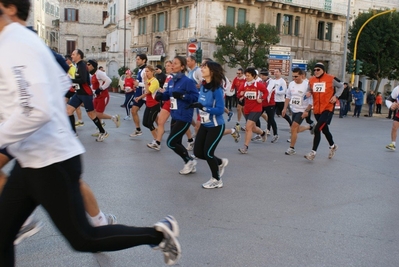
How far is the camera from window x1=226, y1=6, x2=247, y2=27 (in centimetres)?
3569

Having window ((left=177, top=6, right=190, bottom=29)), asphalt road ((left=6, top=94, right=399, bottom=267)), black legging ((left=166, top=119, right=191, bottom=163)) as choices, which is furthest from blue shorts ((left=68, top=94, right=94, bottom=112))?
window ((left=177, top=6, right=190, bottom=29))

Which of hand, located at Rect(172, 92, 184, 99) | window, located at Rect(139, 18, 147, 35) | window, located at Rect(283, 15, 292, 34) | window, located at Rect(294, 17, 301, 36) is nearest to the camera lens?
hand, located at Rect(172, 92, 184, 99)

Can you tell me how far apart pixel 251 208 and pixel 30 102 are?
3.64 m

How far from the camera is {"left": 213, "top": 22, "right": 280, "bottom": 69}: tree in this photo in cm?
3127

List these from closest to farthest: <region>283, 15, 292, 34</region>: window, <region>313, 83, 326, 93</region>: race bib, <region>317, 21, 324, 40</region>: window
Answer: <region>313, 83, 326, 93</region>: race bib
<region>283, 15, 292, 34</region>: window
<region>317, 21, 324, 40</region>: window

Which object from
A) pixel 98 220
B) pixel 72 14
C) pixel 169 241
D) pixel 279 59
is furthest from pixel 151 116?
pixel 72 14

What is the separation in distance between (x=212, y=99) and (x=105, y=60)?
4664 cm

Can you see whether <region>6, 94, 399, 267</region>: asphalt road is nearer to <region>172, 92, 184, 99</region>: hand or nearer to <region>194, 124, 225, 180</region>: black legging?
<region>194, 124, 225, 180</region>: black legging

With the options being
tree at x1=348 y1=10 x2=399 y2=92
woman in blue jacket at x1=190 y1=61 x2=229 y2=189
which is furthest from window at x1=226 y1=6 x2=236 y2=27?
woman in blue jacket at x1=190 y1=61 x2=229 y2=189

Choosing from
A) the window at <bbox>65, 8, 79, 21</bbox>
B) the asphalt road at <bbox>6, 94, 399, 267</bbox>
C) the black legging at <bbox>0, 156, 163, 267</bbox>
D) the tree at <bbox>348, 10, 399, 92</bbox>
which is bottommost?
the asphalt road at <bbox>6, 94, 399, 267</bbox>

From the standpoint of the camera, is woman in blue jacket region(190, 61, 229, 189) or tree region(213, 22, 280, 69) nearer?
woman in blue jacket region(190, 61, 229, 189)

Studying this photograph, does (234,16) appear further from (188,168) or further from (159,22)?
(188,168)

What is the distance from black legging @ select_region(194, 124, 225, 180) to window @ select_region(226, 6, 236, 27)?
1201 inches

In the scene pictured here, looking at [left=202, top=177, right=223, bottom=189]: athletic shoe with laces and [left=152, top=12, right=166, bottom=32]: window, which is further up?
[left=152, top=12, right=166, bottom=32]: window
